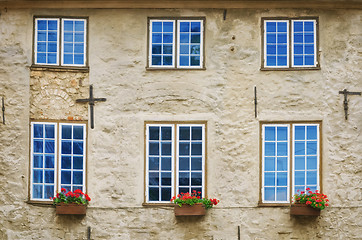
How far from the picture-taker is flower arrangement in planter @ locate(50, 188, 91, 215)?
16.1 m

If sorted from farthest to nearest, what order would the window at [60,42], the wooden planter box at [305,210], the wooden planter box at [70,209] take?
the window at [60,42]
the wooden planter box at [70,209]
the wooden planter box at [305,210]

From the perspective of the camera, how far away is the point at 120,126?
1650 centimetres

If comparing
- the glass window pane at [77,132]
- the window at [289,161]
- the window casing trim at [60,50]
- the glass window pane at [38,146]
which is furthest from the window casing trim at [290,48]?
the glass window pane at [38,146]

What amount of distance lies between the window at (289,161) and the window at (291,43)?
4.43 ft

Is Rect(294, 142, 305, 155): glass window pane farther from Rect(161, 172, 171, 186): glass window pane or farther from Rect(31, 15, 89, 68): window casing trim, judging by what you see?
Rect(31, 15, 89, 68): window casing trim

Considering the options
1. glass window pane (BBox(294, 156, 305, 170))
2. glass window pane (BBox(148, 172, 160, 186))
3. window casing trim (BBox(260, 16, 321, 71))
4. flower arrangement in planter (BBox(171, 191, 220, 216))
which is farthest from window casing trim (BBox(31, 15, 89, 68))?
glass window pane (BBox(294, 156, 305, 170))

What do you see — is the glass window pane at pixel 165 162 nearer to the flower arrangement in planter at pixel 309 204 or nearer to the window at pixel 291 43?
the flower arrangement in planter at pixel 309 204

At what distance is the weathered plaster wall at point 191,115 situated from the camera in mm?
16297

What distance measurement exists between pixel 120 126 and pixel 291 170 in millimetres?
3640

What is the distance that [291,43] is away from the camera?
16641 mm

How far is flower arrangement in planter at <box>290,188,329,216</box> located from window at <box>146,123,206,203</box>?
1.95m

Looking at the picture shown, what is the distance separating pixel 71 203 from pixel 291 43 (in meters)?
5.61

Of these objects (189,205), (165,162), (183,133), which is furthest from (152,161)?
(189,205)

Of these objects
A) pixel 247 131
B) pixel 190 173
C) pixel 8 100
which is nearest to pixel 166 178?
pixel 190 173
